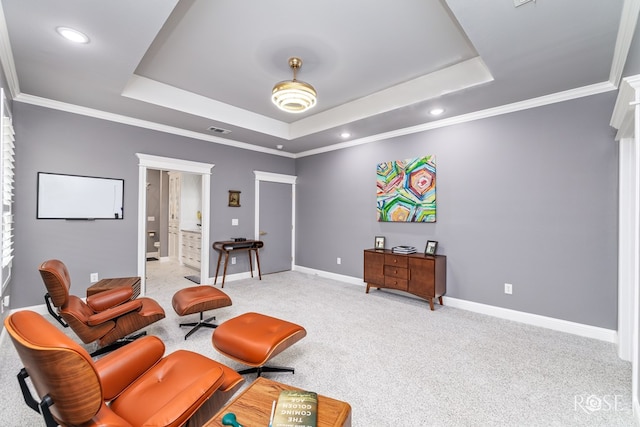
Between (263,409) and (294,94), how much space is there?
255 centimetres

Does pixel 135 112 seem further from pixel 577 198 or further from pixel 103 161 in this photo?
pixel 577 198

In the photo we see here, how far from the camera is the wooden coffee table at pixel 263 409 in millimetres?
1206

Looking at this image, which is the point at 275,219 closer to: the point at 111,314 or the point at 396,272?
the point at 396,272

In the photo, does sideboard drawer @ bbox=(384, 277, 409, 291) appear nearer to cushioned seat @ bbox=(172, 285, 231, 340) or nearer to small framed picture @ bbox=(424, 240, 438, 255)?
small framed picture @ bbox=(424, 240, 438, 255)

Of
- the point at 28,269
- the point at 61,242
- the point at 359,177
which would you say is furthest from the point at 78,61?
the point at 359,177

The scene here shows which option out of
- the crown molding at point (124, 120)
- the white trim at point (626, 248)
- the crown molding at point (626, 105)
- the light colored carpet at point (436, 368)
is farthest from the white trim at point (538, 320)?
the crown molding at point (124, 120)

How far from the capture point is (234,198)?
5.36 m

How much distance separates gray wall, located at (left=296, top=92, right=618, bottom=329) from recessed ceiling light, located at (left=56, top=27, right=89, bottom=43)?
3.90 metres

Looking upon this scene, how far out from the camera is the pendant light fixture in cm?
276

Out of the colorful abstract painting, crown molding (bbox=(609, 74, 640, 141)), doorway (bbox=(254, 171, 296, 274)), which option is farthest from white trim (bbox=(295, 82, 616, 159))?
doorway (bbox=(254, 171, 296, 274))

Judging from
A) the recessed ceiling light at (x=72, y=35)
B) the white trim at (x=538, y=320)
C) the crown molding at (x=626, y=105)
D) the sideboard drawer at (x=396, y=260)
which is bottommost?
the white trim at (x=538, y=320)

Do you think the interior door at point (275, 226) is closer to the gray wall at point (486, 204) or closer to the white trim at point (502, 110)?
the gray wall at point (486, 204)

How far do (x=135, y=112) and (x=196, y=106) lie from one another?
0.82 meters

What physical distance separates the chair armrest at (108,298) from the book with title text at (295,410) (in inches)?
92.8
